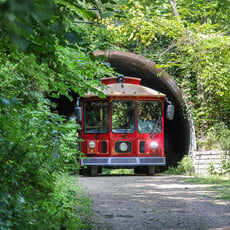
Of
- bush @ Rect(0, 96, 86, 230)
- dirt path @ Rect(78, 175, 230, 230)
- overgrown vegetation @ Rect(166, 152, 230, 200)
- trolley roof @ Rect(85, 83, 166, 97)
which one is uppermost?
trolley roof @ Rect(85, 83, 166, 97)

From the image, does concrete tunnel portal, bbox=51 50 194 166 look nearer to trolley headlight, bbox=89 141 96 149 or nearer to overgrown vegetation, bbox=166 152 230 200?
overgrown vegetation, bbox=166 152 230 200

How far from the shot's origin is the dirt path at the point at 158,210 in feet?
15.7

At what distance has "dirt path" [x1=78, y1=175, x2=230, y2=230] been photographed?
4.78 meters

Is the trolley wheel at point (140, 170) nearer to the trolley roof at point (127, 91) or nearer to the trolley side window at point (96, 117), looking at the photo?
the trolley side window at point (96, 117)

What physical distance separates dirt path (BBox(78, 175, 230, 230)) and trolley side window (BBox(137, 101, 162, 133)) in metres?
5.89

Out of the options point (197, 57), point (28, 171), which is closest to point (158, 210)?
point (28, 171)

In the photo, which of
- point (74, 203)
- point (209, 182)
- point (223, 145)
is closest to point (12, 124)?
point (74, 203)

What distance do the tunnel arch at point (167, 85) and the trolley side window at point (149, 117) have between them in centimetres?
124

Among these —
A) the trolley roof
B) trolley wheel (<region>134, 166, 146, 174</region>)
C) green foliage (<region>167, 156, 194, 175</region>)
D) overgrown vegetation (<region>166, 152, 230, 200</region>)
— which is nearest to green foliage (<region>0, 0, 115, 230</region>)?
overgrown vegetation (<region>166, 152, 230, 200</region>)

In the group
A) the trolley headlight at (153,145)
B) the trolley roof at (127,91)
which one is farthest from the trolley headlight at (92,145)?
the trolley headlight at (153,145)

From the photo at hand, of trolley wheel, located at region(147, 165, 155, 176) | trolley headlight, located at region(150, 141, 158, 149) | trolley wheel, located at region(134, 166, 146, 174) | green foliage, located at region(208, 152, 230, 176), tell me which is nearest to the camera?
green foliage, located at region(208, 152, 230, 176)

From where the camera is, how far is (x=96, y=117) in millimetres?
14430

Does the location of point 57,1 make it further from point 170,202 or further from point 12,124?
point 170,202

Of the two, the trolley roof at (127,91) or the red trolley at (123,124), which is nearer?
the red trolley at (123,124)
